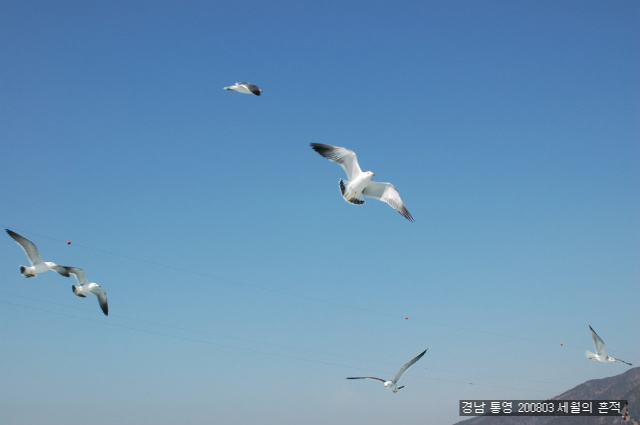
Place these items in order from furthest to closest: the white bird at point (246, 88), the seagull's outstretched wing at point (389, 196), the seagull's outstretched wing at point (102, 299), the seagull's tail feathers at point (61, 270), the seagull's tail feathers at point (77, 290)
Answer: the seagull's outstretched wing at point (102, 299)
the seagull's tail feathers at point (77, 290)
the seagull's tail feathers at point (61, 270)
the seagull's outstretched wing at point (389, 196)
the white bird at point (246, 88)

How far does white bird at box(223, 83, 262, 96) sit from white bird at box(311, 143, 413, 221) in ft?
13.0

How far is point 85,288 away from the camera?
35938mm

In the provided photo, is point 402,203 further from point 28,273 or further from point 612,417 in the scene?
point 612,417

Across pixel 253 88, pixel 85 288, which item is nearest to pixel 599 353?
pixel 253 88

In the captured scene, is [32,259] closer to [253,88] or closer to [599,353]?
[253,88]

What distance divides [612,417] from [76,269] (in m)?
176

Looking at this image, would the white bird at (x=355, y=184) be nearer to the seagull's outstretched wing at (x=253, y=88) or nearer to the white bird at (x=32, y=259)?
the seagull's outstretched wing at (x=253, y=88)

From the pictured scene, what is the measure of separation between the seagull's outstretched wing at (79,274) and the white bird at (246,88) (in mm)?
15953

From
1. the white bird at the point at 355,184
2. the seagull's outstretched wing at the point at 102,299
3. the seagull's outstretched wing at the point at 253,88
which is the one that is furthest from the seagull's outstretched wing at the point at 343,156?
the seagull's outstretched wing at the point at 102,299

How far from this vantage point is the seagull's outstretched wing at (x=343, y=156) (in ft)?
94.0

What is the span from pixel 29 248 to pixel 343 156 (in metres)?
19.1

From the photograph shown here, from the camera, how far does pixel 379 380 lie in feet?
115

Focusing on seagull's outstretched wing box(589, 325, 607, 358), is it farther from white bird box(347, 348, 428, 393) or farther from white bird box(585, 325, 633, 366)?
white bird box(347, 348, 428, 393)

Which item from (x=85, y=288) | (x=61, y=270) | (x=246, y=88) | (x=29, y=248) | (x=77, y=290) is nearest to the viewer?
(x=246, y=88)
